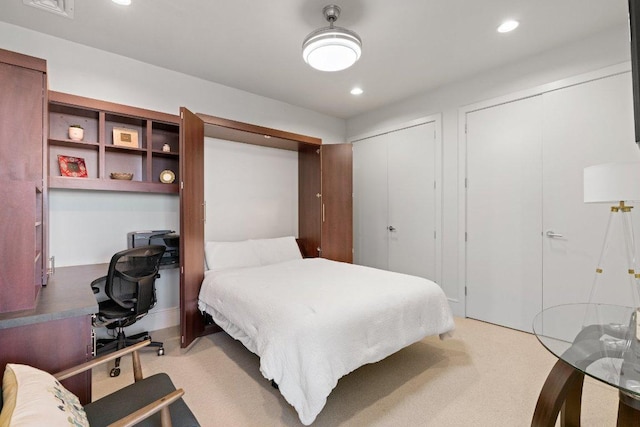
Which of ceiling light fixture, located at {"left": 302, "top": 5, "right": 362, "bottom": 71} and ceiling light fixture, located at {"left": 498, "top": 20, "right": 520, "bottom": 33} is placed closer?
ceiling light fixture, located at {"left": 302, "top": 5, "right": 362, "bottom": 71}

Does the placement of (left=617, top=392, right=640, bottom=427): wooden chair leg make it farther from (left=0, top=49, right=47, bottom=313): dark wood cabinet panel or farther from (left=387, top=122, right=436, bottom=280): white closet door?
(left=0, top=49, right=47, bottom=313): dark wood cabinet panel

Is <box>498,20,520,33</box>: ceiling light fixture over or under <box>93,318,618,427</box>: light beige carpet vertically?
over

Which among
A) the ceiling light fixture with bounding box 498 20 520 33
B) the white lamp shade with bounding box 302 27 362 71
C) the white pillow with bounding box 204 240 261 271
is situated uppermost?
the ceiling light fixture with bounding box 498 20 520 33

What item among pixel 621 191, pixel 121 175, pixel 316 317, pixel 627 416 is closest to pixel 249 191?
pixel 121 175

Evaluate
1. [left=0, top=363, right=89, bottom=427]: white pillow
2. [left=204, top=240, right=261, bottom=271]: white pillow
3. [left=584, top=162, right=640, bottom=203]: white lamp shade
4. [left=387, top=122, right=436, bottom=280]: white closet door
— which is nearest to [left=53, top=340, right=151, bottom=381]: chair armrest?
[left=0, top=363, right=89, bottom=427]: white pillow

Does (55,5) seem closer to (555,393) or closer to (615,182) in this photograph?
(555,393)

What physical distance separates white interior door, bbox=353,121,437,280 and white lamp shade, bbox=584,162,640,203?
181cm

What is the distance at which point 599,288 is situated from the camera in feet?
8.57

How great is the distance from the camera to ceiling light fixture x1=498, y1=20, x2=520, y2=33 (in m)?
2.42

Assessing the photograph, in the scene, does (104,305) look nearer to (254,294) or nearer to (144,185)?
(144,185)

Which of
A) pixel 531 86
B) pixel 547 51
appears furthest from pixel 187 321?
pixel 547 51

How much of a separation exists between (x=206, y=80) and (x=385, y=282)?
10.2ft

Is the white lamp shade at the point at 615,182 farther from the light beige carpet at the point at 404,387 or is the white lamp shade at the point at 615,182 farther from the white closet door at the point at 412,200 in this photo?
the white closet door at the point at 412,200

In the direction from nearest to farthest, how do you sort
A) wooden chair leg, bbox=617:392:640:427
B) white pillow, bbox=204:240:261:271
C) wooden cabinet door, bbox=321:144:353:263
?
wooden chair leg, bbox=617:392:640:427
white pillow, bbox=204:240:261:271
wooden cabinet door, bbox=321:144:353:263
